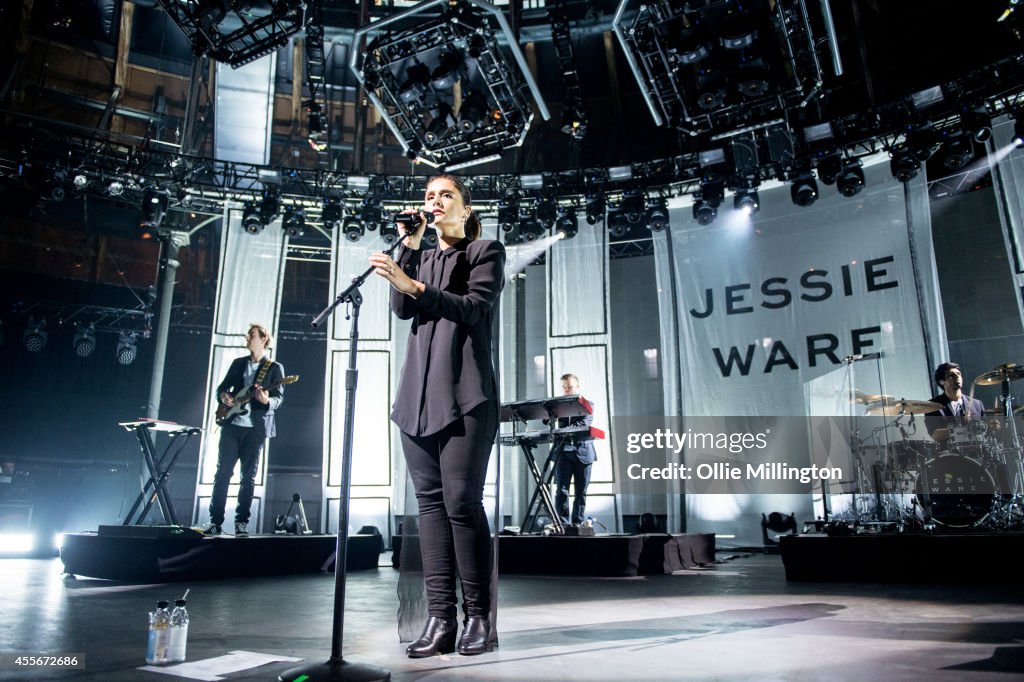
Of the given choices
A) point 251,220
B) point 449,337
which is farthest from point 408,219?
point 251,220

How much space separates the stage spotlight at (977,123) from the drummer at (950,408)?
108 inches

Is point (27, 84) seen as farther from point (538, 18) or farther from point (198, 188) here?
point (538, 18)

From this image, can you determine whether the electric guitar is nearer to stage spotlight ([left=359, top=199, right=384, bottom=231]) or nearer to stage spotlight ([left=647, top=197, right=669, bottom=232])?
stage spotlight ([left=359, top=199, right=384, bottom=231])

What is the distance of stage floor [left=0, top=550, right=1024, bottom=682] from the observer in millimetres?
1814

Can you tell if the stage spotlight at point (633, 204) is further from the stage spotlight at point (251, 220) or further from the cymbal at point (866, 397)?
the stage spotlight at point (251, 220)

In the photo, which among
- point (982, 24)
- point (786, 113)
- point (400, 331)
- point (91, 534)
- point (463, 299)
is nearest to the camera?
point (463, 299)

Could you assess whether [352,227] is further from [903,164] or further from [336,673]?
[336,673]

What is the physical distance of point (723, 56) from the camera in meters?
6.43

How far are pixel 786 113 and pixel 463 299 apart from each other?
588cm

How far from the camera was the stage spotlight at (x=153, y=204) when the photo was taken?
8164 millimetres

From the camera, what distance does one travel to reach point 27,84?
9781mm

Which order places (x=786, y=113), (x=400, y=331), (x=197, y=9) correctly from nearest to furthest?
(x=197, y=9), (x=786, y=113), (x=400, y=331)

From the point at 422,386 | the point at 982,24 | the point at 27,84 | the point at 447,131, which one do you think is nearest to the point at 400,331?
the point at 447,131

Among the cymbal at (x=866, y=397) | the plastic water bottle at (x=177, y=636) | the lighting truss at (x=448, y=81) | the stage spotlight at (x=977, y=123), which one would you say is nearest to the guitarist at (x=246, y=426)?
the lighting truss at (x=448, y=81)
